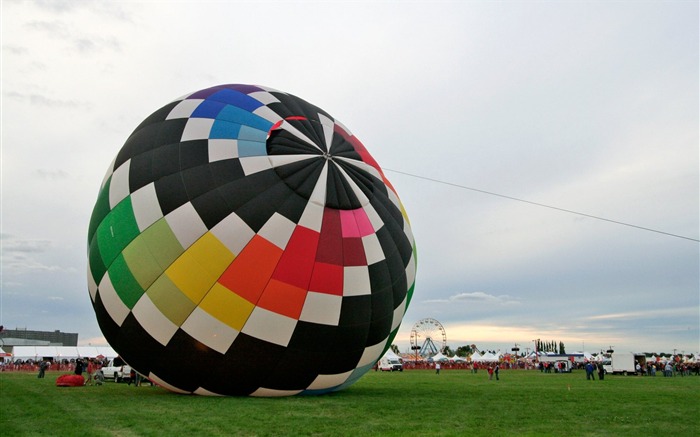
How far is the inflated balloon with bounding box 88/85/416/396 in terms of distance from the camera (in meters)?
11.9

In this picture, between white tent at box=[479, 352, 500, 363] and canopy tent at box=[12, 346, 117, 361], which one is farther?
white tent at box=[479, 352, 500, 363]

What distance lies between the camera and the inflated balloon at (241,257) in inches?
468

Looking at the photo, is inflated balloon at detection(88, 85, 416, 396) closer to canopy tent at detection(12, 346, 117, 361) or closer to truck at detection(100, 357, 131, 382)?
truck at detection(100, 357, 131, 382)

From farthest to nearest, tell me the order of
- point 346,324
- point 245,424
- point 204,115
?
point 204,115 → point 346,324 → point 245,424

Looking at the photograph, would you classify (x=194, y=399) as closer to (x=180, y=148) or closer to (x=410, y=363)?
(x=180, y=148)

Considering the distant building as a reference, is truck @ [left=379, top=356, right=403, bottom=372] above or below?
above

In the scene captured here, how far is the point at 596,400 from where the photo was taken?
48.8 ft

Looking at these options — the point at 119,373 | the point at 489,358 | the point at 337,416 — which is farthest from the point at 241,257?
the point at 489,358

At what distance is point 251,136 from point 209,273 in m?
3.24

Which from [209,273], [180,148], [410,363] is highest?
[180,148]

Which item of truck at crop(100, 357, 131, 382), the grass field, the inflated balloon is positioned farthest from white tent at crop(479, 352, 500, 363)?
the inflated balloon

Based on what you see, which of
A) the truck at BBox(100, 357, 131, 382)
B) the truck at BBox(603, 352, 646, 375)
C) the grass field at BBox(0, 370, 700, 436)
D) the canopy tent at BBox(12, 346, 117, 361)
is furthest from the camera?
the canopy tent at BBox(12, 346, 117, 361)

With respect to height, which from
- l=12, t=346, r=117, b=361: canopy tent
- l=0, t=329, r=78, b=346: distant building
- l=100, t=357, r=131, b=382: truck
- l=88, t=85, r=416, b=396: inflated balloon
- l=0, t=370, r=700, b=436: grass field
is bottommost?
l=0, t=329, r=78, b=346: distant building

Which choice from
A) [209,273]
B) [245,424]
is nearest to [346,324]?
[209,273]
